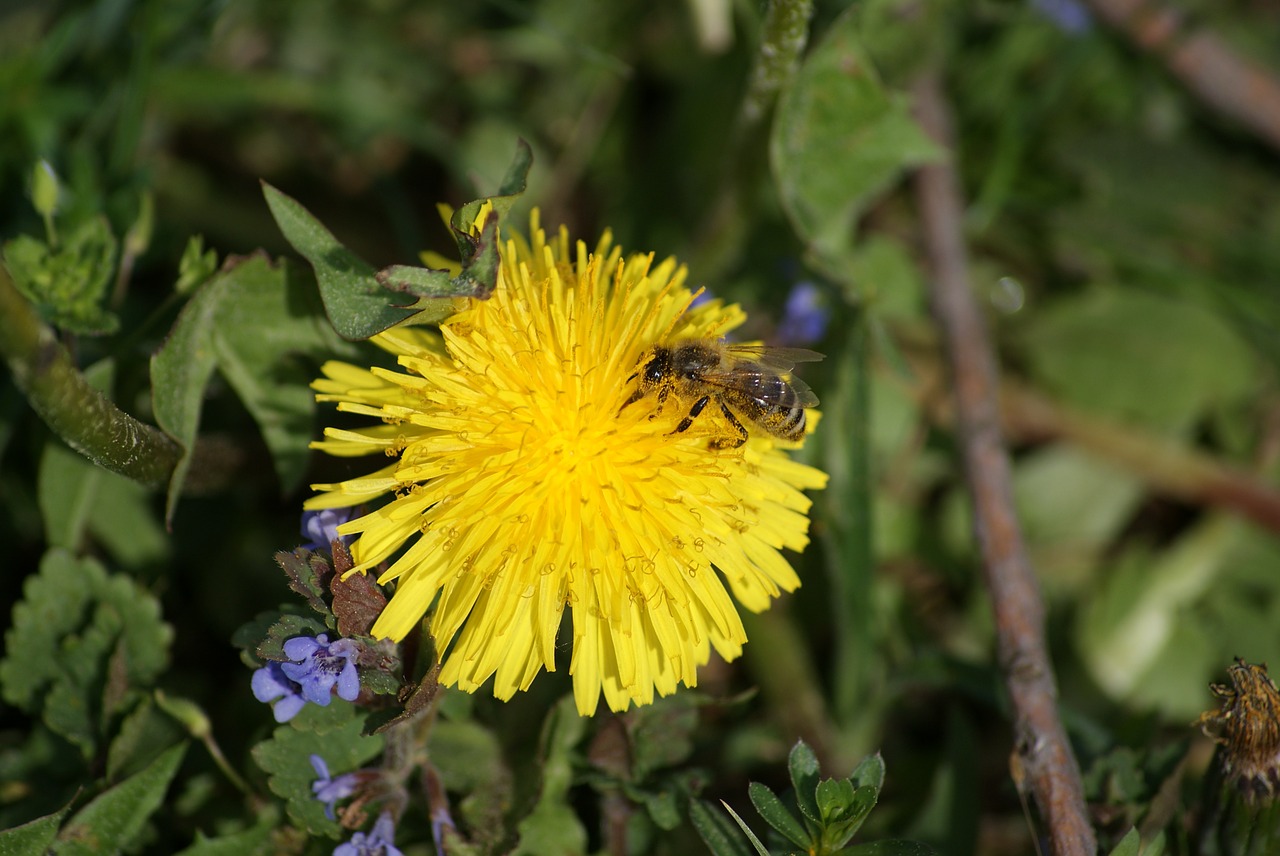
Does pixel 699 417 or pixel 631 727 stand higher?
pixel 699 417

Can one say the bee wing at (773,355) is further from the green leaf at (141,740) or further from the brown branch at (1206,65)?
the brown branch at (1206,65)

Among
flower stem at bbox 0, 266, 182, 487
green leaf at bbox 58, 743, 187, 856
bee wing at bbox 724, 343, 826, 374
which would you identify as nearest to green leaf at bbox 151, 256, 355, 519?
flower stem at bbox 0, 266, 182, 487

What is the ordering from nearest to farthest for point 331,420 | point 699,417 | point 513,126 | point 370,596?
point 370,596
point 699,417
point 331,420
point 513,126

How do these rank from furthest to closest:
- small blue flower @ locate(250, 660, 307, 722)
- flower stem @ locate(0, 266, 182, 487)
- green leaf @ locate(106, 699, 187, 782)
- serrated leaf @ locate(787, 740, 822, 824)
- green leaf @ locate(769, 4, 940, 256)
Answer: green leaf @ locate(769, 4, 940, 256) → green leaf @ locate(106, 699, 187, 782) → serrated leaf @ locate(787, 740, 822, 824) → small blue flower @ locate(250, 660, 307, 722) → flower stem @ locate(0, 266, 182, 487)

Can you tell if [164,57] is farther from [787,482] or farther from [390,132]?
[787,482]

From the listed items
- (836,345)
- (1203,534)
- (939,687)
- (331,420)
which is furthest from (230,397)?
(1203,534)

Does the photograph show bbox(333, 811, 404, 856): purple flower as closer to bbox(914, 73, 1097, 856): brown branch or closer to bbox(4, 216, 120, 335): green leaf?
bbox(4, 216, 120, 335): green leaf

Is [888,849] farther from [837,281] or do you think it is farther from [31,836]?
[31,836]
